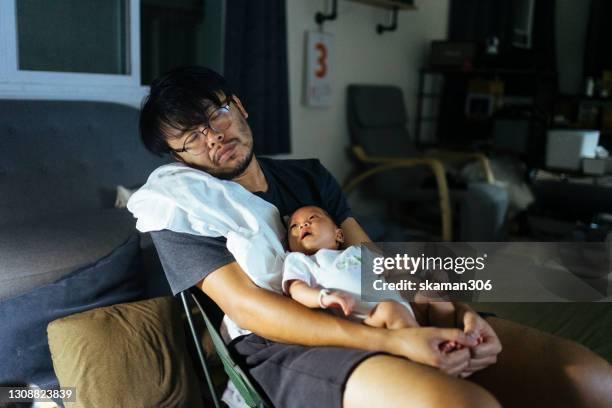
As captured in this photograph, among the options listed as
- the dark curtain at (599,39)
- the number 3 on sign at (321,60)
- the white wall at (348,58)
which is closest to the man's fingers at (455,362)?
the white wall at (348,58)

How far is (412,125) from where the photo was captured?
15.7 feet

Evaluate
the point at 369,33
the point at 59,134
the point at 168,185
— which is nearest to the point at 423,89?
the point at 369,33

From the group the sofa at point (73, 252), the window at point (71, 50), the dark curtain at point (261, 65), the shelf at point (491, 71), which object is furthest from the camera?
the shelf at point (491, 71)

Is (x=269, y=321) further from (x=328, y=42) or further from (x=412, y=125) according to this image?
(x=412, y=125)

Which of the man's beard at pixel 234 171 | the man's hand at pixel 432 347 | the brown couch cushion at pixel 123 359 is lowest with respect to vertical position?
the brown couch cushion at pixel 123 359

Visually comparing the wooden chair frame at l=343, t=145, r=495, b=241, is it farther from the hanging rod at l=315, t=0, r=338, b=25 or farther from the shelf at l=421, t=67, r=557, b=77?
the hanging rod at l=315, t=0, r=338, b=25

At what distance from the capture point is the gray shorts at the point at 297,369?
979mm

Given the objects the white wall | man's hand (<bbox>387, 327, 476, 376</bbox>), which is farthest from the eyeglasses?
the white wall

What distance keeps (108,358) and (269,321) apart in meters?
0.46

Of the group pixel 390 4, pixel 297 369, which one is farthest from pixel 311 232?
pixel 390 4

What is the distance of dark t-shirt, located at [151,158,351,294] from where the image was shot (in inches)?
43.8

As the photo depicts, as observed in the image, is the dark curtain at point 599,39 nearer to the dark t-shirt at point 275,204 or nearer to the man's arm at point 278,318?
the dark t-shirt at point 275,204

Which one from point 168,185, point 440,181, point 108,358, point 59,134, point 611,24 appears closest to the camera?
A: point 168,185

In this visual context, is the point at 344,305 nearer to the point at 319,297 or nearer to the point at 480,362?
the point at 319,297
